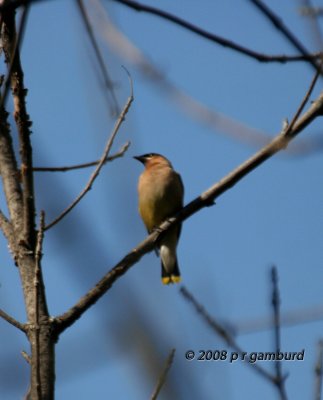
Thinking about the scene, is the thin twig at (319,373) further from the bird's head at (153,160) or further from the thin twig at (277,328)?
the bird's head at (153,160)

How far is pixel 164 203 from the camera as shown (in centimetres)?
645

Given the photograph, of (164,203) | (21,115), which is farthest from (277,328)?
(164,203)

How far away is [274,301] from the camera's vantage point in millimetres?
2188

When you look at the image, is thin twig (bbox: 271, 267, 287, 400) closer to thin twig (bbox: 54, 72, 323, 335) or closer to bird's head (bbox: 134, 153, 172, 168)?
thin twig (bbox: 54, 72, 323, 335)

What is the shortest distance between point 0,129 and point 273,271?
6.04ft

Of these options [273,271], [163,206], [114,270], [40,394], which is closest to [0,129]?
[114,270]

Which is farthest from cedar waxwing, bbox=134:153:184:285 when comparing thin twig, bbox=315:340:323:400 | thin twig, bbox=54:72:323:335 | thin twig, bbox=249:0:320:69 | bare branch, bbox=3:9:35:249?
thin twig, bbox=249:0:320:69

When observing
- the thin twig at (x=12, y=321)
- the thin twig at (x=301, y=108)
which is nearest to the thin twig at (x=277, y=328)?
the thin twig at (x=301, y=108)

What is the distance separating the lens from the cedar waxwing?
6.45 metres

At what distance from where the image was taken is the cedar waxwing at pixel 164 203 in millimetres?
6449

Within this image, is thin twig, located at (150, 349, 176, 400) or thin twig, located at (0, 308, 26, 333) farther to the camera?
thin twig, located at (0, 308, 26, 333)

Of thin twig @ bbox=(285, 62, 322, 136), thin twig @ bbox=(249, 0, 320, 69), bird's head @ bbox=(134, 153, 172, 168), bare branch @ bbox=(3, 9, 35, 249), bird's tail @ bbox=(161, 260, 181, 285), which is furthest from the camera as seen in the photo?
bird's head @ bbox=(134, 153, 172, 168)

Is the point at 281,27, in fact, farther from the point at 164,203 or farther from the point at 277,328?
the point at 164,203

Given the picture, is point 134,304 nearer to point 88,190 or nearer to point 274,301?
point 274,301
